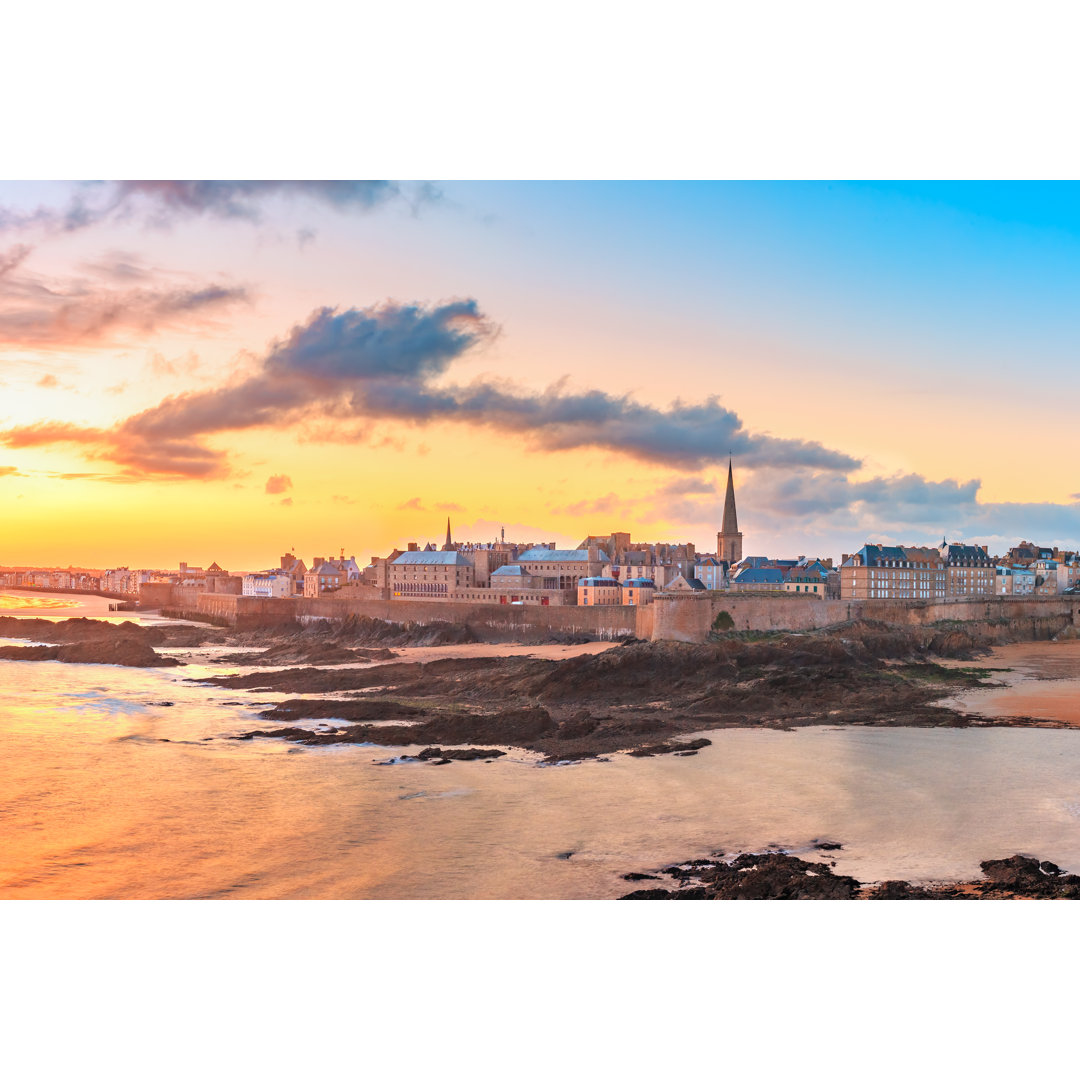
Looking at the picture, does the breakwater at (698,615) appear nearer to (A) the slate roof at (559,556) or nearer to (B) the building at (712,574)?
(B) the building at (712,574)

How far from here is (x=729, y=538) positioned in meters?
40.4

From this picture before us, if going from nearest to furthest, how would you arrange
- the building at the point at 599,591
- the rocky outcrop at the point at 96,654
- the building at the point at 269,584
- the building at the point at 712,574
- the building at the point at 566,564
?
1. the rocky outcrop at the point at 96,654
2. the building at the point at 599,591
3. the building at the point at 712,574
4. the building at the point at 566,564
5. the building at the point at 269,584

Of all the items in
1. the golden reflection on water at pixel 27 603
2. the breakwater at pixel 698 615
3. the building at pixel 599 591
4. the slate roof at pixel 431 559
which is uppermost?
the slate roof at pixel 431 559

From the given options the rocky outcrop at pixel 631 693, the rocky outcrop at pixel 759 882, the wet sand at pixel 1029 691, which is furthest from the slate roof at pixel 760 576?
the rocky outcrop at pixel 759 882

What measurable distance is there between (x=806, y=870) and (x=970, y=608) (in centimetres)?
2447

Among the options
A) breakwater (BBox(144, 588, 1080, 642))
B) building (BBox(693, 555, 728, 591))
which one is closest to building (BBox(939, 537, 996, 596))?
breakwater (BBox(144, 588, 1080, 642))

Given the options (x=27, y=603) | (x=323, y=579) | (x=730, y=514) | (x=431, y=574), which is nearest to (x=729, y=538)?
(x=730, y=514)

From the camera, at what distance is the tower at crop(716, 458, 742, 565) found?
40000 mm

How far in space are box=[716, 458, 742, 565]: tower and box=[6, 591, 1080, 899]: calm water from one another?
93.3 feet

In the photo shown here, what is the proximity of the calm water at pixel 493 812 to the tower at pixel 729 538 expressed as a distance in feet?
93.3

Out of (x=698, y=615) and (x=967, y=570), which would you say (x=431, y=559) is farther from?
(x=967, y=570)

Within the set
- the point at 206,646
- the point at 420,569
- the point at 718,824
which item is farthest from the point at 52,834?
the point at 420,569

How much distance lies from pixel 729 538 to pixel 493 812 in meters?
33.1

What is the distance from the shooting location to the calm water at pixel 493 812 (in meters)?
6.86
